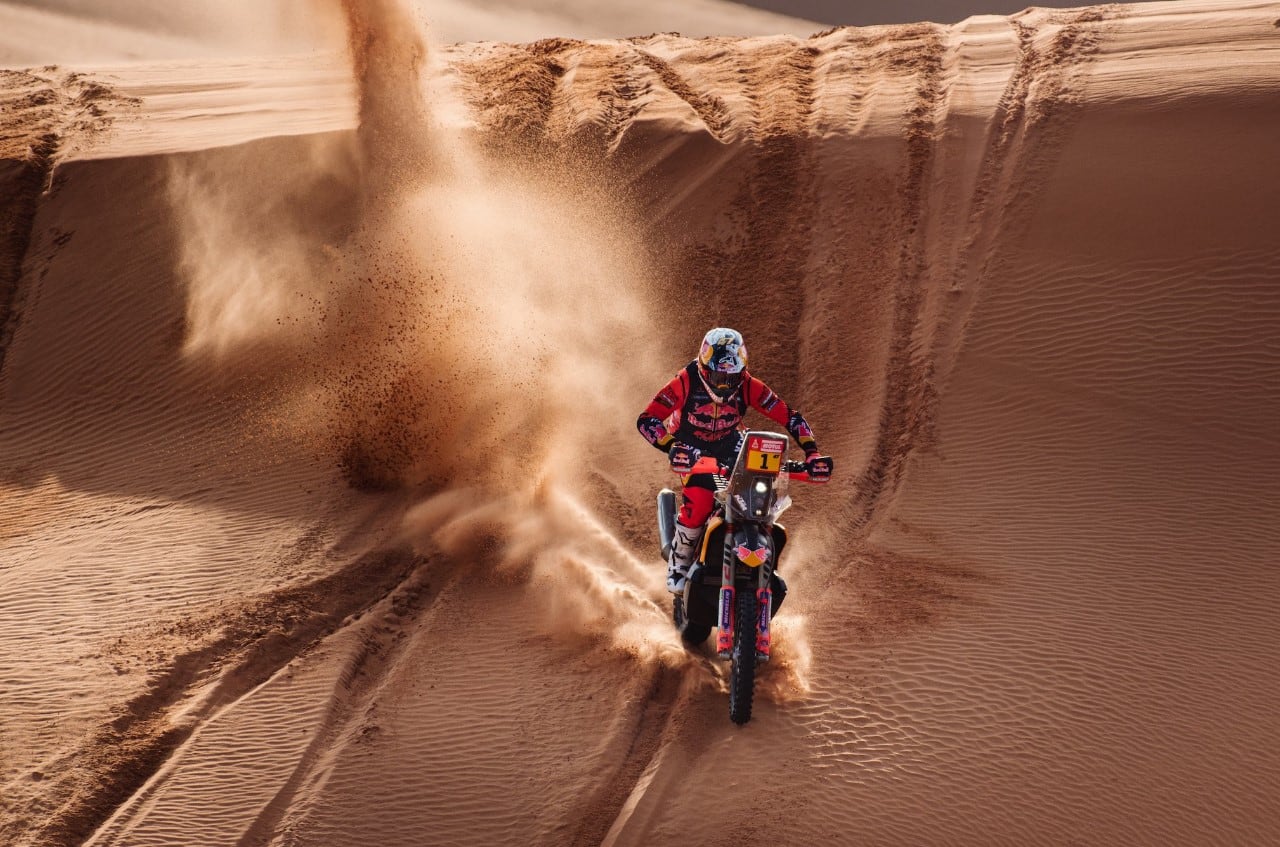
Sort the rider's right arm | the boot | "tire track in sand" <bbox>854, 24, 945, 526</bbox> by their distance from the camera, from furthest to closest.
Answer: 1. "tire track in sand" <bbox>854, 24, 945, 526</bbox>
2. the boot
3. the rider's right arm

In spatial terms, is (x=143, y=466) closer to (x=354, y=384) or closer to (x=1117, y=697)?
(x=354, y=384)

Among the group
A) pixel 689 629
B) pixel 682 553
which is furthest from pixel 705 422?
pixel 689 629

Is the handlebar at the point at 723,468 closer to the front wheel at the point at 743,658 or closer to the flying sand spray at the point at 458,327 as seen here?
the front wheel at the point at 743,658

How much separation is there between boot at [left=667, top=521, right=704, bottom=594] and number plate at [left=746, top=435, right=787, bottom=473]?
1012 millimetres

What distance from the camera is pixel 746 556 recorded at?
6.44 m

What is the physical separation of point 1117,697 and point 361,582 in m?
6.09

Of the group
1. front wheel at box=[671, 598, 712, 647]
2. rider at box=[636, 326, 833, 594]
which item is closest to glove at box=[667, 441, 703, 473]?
rider at box=[636, 326, 833, 594]

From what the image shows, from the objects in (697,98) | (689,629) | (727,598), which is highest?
(697,98)

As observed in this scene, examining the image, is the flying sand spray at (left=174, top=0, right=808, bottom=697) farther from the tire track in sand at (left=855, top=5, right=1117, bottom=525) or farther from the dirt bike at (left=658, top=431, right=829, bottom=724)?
the tire track in sand at (left=855, top=5, right=1117, bottom=525)

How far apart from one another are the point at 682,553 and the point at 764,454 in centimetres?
132

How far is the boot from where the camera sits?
7305mm

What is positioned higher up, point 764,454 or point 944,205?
point 944,205

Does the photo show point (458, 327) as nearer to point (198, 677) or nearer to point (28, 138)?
point (198, 677)

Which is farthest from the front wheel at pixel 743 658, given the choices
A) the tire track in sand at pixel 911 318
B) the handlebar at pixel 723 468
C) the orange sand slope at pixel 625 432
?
the tire track in sand at pixel 911 318
